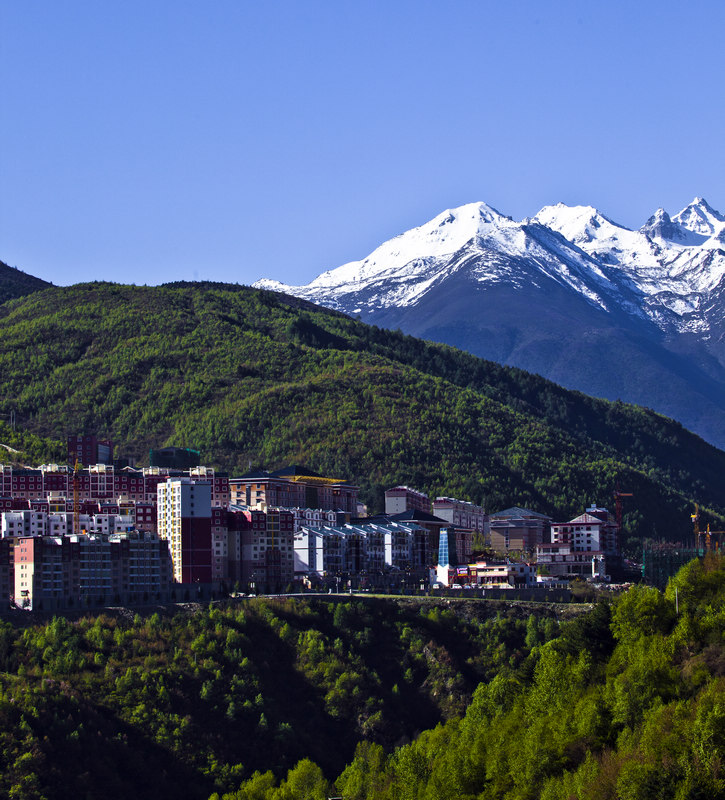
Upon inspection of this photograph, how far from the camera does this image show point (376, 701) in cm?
13488

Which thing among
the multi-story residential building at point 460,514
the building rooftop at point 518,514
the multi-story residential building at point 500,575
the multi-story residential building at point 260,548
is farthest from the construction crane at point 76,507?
the building rooftop at point 518,514

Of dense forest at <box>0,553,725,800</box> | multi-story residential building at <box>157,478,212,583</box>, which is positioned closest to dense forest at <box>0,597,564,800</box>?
dense forest at <box>0,553,725,800</box>

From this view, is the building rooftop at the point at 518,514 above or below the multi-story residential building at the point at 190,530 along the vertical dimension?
above

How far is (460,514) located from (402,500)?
22.5 ft

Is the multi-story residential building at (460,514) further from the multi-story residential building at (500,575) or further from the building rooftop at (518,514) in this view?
the multi-story residential building at (500,575)

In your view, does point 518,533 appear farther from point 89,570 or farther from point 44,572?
point 44,572

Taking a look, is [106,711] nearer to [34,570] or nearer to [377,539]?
[34,570]

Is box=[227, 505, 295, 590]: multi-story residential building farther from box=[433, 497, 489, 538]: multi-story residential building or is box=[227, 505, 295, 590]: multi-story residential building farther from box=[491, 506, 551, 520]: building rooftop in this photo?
box=[491, 506, 551, 520]: building rooftop

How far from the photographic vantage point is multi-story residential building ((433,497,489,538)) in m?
186

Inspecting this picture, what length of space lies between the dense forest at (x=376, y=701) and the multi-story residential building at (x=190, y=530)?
7460 mm

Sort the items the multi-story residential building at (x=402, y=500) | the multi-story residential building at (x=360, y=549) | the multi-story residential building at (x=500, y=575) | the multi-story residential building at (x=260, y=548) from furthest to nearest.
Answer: the multi-story residential building at (x=402, y=500)
the multi-story residential building at (x=500, y=575)
the multi-story residential building at (x=360, y=549)
the multi-story residential building at (x=260, y=548)

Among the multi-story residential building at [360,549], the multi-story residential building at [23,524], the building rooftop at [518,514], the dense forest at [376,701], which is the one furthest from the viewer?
the building rooftop at [518,514]

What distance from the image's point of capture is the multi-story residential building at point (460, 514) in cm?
18588

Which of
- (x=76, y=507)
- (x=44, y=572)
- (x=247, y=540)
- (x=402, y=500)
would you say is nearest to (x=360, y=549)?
(x=247, y=540)
